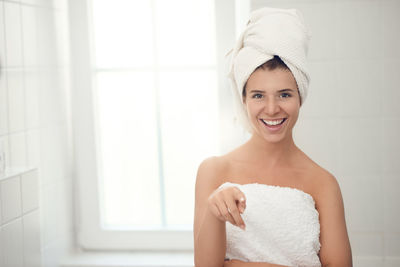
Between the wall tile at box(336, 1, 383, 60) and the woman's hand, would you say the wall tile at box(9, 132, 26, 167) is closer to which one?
the woman's hand

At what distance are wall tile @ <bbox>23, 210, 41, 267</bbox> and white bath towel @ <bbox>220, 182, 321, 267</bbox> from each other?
661 millimetres

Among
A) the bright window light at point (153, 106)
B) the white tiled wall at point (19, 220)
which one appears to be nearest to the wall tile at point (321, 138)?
the bright window light at point (153, 106)

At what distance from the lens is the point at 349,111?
1692mm

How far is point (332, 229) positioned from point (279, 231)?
126 millimetres

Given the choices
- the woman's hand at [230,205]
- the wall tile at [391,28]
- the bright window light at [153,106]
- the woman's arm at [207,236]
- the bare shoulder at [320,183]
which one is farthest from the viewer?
the bright window light at [153,106]

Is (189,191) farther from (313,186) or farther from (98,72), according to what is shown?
(313,186)

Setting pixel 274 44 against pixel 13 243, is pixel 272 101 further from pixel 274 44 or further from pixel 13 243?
pixel 13 243

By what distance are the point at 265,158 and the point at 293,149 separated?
0.26ft

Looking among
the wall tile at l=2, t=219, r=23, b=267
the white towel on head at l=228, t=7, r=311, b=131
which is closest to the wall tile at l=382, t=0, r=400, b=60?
the white towel on head at l=228, t=7, r=311, b=131

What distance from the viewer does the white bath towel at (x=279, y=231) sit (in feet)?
3.86

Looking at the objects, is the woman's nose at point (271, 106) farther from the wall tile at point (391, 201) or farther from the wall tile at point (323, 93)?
the wall tile at point (391, 201)

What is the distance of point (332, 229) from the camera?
1.18 m

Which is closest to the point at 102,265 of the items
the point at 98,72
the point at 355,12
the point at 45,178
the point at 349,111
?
the point at 45,178

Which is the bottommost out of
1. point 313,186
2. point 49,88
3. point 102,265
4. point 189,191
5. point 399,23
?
point 102,265
